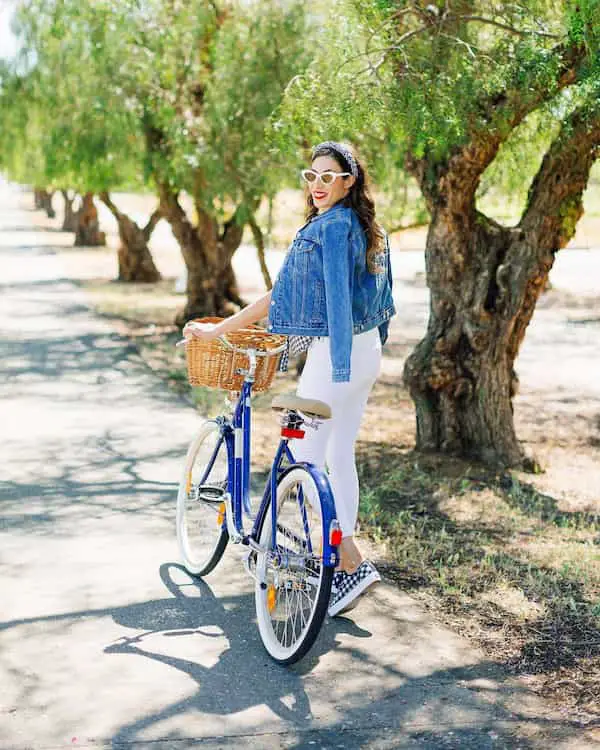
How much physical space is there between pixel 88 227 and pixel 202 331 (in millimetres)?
Result: 35453

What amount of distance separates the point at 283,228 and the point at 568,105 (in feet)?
25.0

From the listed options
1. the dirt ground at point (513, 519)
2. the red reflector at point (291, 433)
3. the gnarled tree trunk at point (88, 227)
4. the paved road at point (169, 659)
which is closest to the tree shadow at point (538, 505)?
the dirt ground at point (513, 519)

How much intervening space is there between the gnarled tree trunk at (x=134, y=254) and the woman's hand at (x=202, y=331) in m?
21.0

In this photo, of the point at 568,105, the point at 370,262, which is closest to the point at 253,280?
the point at 568,105

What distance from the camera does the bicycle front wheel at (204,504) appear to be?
551 centimetres

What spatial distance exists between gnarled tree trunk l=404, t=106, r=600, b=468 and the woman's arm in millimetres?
3489

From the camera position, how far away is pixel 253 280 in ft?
90.5

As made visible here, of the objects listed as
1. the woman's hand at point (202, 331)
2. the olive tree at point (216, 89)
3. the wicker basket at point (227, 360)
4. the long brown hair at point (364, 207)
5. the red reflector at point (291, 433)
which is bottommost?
the red reflector at point (291, 433)

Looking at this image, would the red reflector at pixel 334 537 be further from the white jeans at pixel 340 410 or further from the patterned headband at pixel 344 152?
the patterned headband at pixel 344 152

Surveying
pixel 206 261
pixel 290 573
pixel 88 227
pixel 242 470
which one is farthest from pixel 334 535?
pixel 88 227

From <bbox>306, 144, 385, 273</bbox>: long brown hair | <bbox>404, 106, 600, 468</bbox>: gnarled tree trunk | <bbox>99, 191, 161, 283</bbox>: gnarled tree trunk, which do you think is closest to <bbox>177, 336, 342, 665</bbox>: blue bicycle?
<bbox>306, 144, 385, 273</bbox>: long brown hair

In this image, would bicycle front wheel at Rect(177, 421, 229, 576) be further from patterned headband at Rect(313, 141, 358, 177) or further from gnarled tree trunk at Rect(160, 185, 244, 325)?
gnarled tree trunk at Rect(160, 185, 244, 325)

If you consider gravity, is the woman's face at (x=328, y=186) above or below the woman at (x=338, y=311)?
above

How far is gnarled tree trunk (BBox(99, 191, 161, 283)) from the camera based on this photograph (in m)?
26.0
